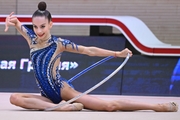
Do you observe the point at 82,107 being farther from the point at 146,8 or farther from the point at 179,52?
the point at 146,8

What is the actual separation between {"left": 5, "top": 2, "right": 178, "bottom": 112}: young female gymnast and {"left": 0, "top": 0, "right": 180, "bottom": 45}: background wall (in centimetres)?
620

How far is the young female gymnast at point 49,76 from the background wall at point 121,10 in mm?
6204

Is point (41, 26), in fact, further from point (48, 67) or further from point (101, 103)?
point (101, 103)

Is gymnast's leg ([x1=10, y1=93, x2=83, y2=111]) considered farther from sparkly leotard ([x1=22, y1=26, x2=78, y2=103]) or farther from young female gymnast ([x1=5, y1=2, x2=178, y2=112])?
sparkly leotard ([x1=22, y1=26, x2=78, y2=103])

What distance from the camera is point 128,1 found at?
11.6 meters

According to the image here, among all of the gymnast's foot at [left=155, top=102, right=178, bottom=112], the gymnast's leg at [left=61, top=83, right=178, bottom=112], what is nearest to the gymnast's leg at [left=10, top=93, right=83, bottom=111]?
the gymnast's leg at [left=61, top=83, right=178, bottom=112]

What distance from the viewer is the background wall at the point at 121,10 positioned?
37.6ft

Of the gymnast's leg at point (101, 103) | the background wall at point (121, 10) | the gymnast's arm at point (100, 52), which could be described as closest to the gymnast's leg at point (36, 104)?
the gymnast's leg at point (101, 103)

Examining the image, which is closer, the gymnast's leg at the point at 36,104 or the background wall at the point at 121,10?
the gymnast's leg at the point at 36,104

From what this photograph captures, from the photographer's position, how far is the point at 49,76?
5.33 meters

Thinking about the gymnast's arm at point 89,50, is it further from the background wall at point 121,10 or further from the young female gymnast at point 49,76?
the background wall at point 121,10

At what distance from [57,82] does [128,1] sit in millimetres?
6501

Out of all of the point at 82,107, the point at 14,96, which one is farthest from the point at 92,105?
the point at 14,96

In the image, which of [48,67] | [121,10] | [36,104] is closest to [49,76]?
[48,67]
